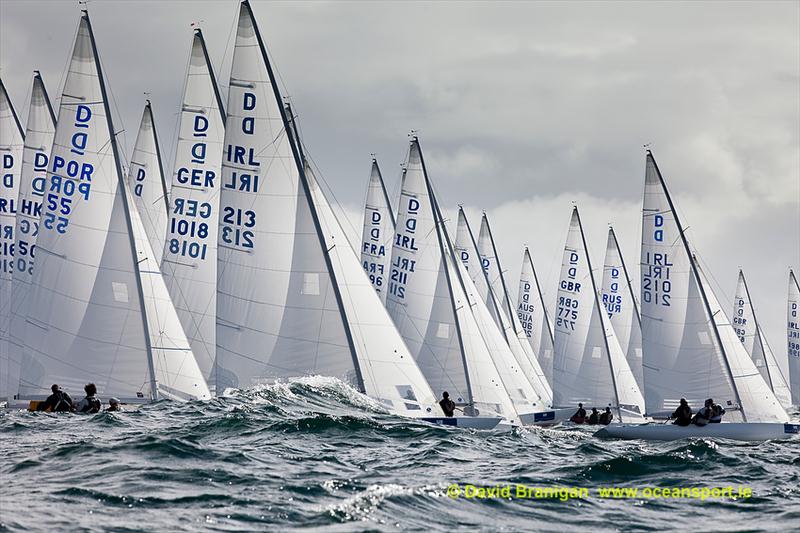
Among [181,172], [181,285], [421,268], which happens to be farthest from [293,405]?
[421,268]

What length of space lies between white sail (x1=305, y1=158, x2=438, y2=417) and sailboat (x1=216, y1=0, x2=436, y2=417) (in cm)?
3

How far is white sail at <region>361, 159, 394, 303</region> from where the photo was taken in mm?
44688

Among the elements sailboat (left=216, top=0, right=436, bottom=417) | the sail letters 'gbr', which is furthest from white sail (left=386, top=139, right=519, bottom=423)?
sailboat (left=216, top=0, right=436, bottom=417)

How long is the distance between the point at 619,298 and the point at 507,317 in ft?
19.5

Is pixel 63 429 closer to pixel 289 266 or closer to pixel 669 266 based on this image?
pixel 289 266

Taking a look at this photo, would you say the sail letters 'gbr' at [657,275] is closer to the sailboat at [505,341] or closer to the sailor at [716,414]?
the sailboat at [505,341]

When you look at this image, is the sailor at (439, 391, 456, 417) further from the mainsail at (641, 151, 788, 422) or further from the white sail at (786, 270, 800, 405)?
the white sail at (786, 270, 800, 405)

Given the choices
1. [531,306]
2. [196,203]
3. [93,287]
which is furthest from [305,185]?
[531,306]

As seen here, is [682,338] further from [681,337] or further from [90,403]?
[90,403]

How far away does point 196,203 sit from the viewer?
33.7 meters

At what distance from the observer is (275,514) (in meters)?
13.2

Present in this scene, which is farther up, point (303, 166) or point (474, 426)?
point (303, 166)

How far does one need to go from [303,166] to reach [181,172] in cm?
727

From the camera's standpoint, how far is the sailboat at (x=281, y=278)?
25.5 meters
